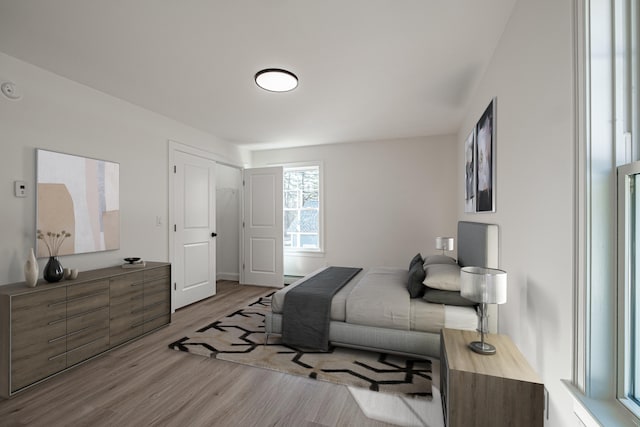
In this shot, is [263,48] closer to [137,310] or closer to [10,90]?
[10,90]

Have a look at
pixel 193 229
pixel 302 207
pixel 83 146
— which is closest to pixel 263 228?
pixel 302 207

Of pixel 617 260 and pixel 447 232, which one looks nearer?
pixel 617 260

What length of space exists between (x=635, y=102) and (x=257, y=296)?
4508mm

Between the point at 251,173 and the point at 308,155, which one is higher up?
the point at 308,155

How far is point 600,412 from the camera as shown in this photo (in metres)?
0.92

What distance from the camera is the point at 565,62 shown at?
117 cm

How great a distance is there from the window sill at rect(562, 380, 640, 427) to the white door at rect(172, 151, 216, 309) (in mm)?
4122

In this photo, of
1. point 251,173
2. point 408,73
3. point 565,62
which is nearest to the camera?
point 565,62

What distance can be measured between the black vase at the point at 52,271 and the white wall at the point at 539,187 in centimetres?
345

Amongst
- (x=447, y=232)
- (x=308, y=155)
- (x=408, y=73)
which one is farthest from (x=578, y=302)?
(x=308, y=155)

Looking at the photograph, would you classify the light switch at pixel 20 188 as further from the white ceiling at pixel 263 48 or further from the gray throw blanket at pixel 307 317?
the gray throw blanket at pixel 307 317

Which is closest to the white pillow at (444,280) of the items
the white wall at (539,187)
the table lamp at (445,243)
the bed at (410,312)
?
the bed at (410,312)

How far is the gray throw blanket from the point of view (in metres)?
2.65

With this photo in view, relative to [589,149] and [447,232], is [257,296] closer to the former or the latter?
[447,232]
